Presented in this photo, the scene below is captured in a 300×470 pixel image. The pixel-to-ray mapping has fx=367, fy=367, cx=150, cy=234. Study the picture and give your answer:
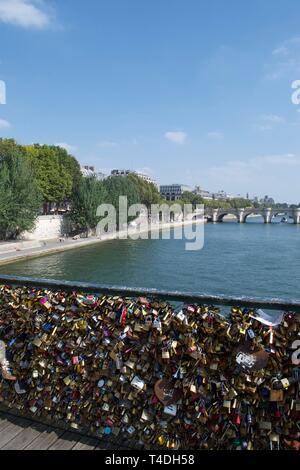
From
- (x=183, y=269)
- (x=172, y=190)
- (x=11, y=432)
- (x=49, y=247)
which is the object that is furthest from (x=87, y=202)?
(x=172, y=190)

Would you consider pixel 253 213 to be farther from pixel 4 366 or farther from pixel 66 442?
pixel 66 442

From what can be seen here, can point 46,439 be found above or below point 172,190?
below

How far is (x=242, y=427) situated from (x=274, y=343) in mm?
652

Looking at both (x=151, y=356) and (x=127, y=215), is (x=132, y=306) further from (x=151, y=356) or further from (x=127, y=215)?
(x=127, y=215)

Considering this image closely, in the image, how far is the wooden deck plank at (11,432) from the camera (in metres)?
2.98

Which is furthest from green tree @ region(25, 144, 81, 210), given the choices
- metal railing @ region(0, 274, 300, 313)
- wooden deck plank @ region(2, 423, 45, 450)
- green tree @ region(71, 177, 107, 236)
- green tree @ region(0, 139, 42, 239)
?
wooden deck plank @ region(2, 423, 45, 450)

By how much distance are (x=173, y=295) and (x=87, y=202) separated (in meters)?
47.1

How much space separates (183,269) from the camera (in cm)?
2916

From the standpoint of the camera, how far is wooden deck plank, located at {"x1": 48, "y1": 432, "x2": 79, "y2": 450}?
114 inches

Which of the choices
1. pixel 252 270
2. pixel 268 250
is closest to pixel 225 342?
pixel 252 270

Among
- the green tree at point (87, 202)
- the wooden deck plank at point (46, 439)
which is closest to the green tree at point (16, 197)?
the green tree at point (87, 202)

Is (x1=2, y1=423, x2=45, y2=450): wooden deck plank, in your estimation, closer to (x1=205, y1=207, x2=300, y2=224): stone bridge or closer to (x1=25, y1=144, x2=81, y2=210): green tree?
(x1=25, y1=144, x2=81, y2=210): green tree

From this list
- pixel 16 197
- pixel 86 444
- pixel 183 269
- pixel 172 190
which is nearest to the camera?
pixel 86 444

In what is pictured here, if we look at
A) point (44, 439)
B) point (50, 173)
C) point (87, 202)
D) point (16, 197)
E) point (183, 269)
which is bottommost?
point (183, 269)
